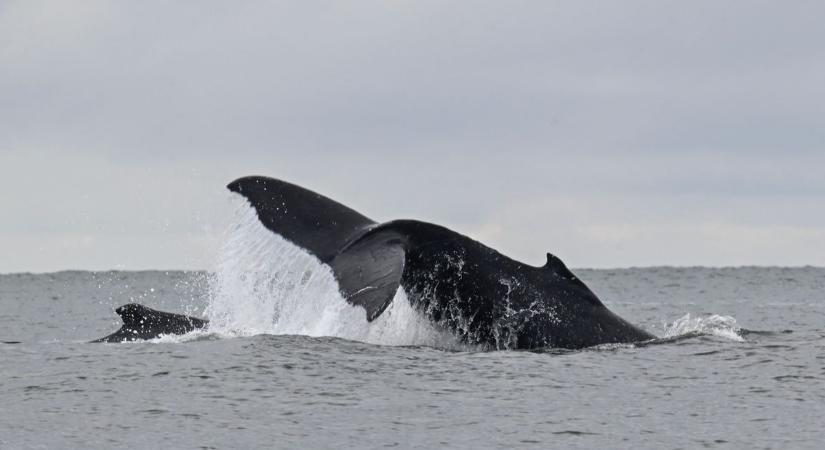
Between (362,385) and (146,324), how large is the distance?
4285 mm

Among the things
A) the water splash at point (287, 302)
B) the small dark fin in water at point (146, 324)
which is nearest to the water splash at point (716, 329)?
the water splash at point (287, 302)

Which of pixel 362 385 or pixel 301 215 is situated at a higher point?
pixel 301 215

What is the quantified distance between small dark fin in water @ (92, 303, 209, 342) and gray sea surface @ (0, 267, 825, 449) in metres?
0.43

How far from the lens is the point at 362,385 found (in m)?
12.1

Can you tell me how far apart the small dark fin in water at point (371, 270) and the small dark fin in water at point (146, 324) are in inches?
151

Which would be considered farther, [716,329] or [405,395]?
[716,329]

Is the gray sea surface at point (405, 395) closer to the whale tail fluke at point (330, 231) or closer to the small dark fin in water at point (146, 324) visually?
the small dark fin in water at point (146, 324)

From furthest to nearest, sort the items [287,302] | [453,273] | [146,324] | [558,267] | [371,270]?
[146,324] < [287,302] < [558,267] < [453,273] < [371,270]

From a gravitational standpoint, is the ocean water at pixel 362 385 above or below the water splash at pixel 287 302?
below

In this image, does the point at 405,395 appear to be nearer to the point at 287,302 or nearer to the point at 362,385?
the point at 362,385

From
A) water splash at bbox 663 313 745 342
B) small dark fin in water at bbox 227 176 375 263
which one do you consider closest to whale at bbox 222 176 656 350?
small dark fin in water at bbox 227 176 375 263

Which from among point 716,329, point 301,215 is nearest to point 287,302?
point 301,215

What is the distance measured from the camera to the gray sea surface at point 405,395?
1047cm

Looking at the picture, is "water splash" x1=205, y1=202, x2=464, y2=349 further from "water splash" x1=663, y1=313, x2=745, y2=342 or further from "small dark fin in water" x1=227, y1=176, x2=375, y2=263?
"water splash" x1=663, y1=313, x2=745, y2=342
